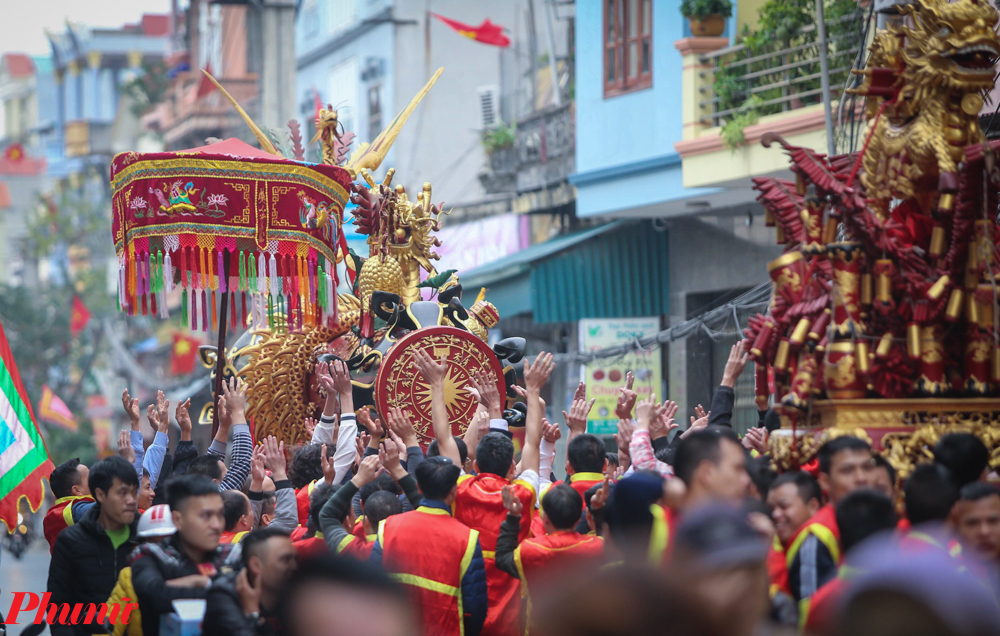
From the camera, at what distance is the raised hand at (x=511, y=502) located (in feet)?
18.4

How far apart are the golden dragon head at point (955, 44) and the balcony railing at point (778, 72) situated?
642 cm

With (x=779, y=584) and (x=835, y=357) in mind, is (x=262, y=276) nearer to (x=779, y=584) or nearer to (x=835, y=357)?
(x=835, y=357)

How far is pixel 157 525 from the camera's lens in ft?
15.0

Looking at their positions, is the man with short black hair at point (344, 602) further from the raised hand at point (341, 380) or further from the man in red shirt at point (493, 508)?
the raised hand at point (341, 380)

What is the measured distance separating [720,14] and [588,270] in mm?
4082

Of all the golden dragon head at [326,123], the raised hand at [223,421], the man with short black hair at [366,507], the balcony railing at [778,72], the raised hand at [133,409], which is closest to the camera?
the man with short black hair at [366,507]

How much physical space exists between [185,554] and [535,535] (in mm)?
2097

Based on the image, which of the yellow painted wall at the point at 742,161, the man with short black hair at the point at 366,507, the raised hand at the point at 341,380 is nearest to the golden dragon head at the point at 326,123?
the raised hand at the point at 341,380

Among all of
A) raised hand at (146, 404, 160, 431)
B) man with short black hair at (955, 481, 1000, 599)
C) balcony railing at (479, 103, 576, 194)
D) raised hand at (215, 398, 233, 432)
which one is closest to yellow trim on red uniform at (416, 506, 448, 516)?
man with short black hair at (955, 481, 1000, 599)

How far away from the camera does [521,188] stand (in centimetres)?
1895

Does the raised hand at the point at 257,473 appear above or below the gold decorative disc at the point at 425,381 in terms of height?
below

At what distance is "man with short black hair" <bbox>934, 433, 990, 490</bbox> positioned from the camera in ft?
15.6

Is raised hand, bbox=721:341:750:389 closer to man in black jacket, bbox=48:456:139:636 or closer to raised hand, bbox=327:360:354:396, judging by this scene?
→ raised hand, bbox=327:360:354:396

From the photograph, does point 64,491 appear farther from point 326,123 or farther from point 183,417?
point 326,123
